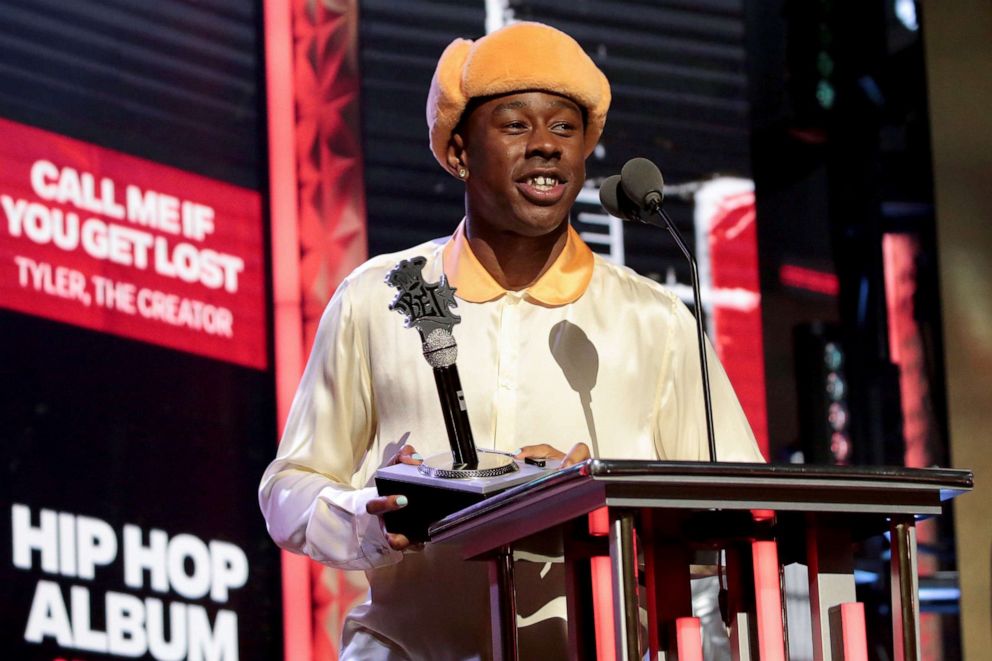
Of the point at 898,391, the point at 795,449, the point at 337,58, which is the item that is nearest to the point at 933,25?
the point at 898,391

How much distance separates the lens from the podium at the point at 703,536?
5.49 feet

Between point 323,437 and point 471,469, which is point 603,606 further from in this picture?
point 323,437

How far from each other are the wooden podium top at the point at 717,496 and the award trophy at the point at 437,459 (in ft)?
0.28

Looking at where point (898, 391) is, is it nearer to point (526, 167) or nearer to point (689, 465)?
point (526, 167)

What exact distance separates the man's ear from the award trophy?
0.66 meters

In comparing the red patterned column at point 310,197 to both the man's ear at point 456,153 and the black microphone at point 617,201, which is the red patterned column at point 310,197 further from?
the black microphone at point 617,201

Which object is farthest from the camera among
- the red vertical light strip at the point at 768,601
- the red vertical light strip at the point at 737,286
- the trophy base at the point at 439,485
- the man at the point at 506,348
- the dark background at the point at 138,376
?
the red vertical light strip at the point at 737,286

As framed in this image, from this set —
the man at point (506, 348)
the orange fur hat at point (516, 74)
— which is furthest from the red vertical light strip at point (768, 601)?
the orange fur hat at point (516, 74)

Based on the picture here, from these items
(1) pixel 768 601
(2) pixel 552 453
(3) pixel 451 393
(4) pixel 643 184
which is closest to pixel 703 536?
(1) pixel 768 601

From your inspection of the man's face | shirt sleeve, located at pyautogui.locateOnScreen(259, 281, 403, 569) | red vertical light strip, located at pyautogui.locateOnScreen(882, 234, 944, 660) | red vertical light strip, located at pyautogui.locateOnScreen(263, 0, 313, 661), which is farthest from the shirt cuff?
red vertical light strip, located at pyautogui.locateOnScreen(882, 234, 944, 660)

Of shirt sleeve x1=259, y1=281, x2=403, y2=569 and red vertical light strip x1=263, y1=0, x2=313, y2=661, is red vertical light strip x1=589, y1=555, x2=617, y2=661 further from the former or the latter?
red vertical light strip x1=263, y1=0, x2=313, y2=661

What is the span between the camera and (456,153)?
270 centimetres

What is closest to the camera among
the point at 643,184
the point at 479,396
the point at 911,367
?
the point at 643,184

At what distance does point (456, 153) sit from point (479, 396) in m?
0.46
